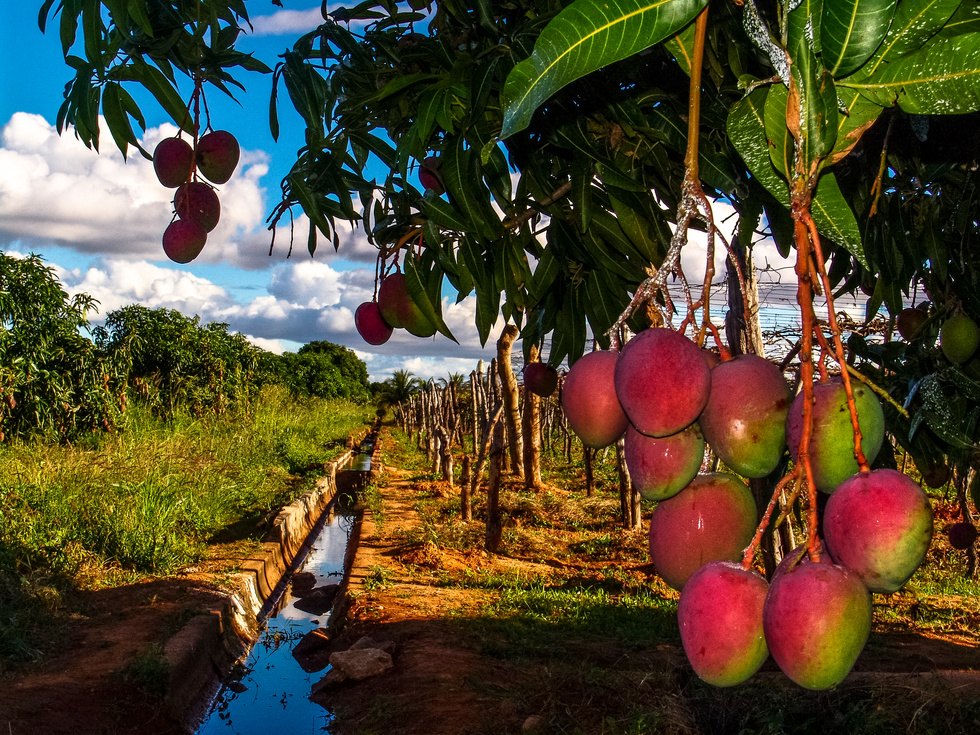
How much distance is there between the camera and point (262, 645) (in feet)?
17.9

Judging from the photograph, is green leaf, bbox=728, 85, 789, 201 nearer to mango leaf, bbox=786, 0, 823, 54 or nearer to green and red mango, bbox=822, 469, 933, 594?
mango leaf, bbox=786, 0, 823, 54

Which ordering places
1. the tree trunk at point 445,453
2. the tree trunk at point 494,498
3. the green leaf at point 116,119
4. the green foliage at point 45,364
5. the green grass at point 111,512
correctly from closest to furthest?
the green leaf at point 116,119, the green grass at point 111,512, the tree trunk at point 494,498, the green foliage at point 45,364, the tree trunk at point 445,453

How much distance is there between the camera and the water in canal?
4316 millimetres

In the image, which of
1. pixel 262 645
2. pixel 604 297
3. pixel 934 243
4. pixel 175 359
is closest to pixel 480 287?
pixel 604 297

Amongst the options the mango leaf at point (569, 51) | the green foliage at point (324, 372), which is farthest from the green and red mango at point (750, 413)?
the green foliage at point (324, 372)

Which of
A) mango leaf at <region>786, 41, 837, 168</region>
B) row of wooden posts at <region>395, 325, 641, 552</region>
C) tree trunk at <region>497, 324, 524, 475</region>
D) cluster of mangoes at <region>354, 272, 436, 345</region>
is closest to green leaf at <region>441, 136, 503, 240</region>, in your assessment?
cluster of mangoes at <region>354, 272, 436, 345</region>

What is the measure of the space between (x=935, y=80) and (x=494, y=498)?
6011 millimetres

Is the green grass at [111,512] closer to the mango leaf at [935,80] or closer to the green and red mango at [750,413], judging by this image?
the green and red mango at [750,413]

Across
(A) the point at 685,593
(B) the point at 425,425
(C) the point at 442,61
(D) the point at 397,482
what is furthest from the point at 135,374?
(A) the point at 685,593

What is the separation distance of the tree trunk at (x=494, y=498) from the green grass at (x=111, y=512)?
217cm

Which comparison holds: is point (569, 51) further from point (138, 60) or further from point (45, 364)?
point (45, 364)

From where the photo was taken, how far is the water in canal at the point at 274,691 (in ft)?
14.2

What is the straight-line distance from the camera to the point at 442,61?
119cm

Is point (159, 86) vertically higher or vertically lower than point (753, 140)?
higher
